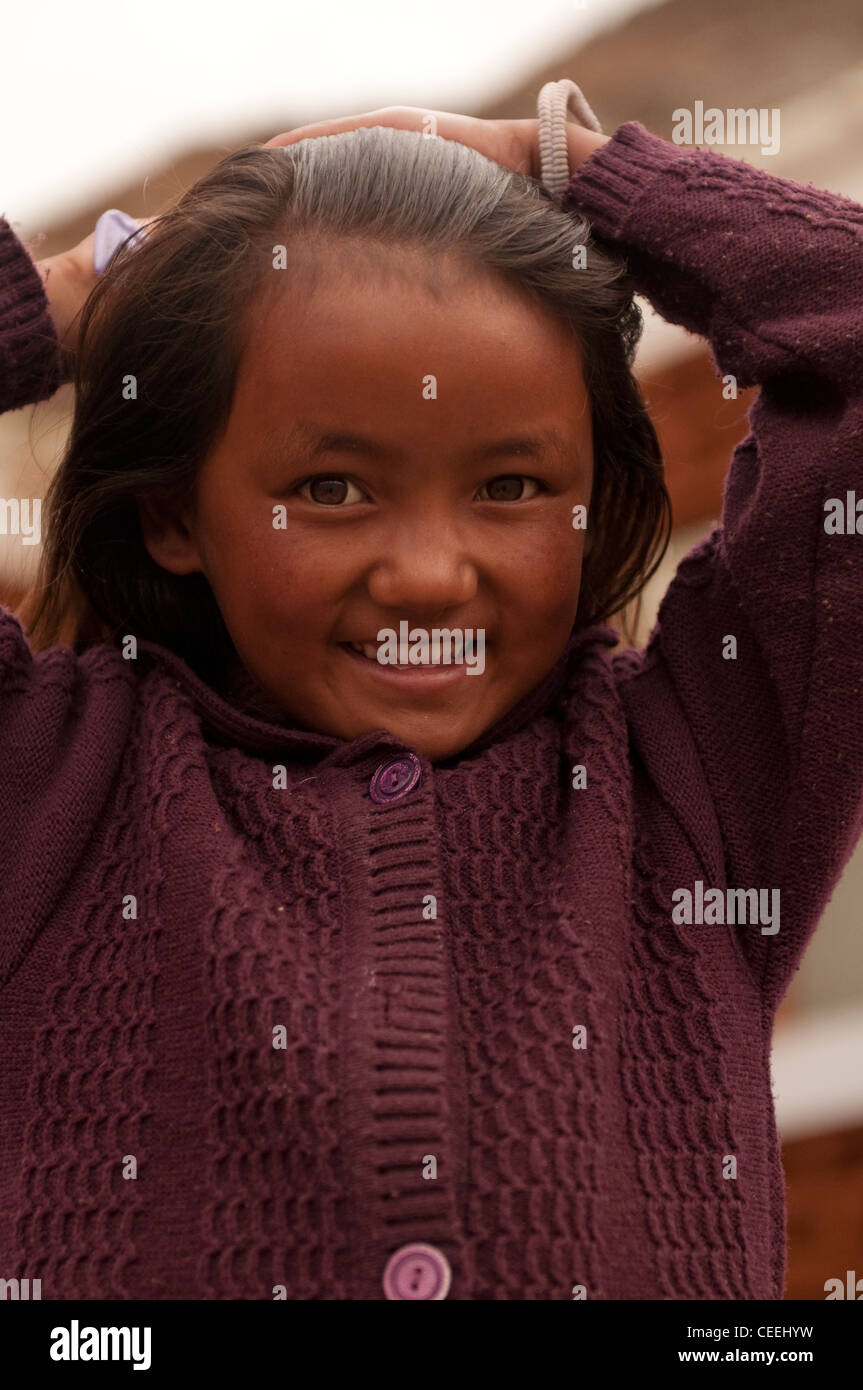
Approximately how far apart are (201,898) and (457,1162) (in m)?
0.26

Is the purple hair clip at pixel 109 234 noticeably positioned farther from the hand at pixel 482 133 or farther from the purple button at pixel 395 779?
the purple button at pixel 395 779

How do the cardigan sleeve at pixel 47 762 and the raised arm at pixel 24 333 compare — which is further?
the raised arm at pixel 24 333

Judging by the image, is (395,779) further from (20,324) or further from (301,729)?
(20,324)

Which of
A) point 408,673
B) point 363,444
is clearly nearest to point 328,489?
point 363,444

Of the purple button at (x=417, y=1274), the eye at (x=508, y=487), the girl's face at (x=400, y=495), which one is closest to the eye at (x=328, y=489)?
the girl's face at (x=400, y=495)

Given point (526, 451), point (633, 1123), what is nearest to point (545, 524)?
point (526, 451)

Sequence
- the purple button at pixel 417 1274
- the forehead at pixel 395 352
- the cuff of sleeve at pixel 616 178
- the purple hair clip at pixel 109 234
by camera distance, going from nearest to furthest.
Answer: the purple button at pixel 417 1274, the forehead at pixel 395 352, the cuff of sleeve at pixel 616 178, the purple hair clip at pixel 109 234

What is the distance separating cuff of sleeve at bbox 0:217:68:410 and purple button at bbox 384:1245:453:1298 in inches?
29.8

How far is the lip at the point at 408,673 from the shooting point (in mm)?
1166

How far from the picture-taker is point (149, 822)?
114 centimetres

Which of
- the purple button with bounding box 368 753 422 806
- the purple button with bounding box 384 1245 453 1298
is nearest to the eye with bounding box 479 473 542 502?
the purple button with bounding box 368 753 422 806

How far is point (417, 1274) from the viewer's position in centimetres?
94

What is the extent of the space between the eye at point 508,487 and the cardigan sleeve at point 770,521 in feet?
0.57

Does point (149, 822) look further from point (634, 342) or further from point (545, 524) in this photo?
point (634, 342)
